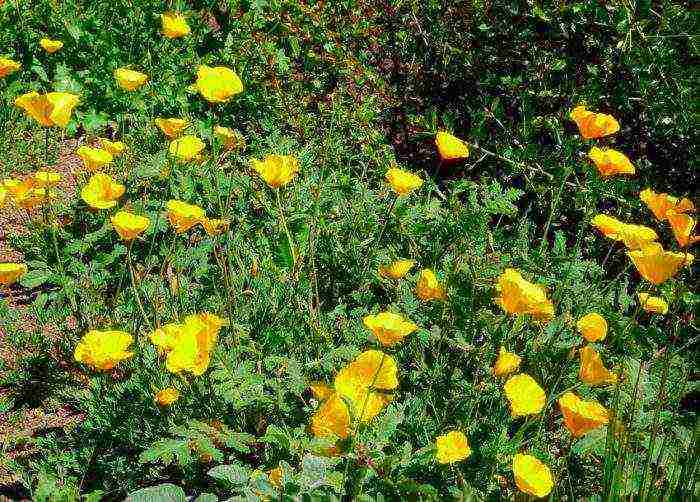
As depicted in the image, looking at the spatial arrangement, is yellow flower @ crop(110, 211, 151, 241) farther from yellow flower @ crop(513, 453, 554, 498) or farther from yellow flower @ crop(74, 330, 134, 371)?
yellow flower @ crop(513, 453, 554, 498)

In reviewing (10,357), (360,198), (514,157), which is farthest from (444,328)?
(10,357)

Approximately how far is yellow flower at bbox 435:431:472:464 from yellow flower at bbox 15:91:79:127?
1380 millimetres

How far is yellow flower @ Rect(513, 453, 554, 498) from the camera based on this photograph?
1673mm

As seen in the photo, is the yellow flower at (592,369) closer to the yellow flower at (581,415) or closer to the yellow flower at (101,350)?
the yellow flower at (581,415)

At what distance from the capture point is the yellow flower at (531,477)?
1.67 metres

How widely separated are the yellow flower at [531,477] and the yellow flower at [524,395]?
0.14m

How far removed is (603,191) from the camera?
311cm

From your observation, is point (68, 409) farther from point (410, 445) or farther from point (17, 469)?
point (410, 445)

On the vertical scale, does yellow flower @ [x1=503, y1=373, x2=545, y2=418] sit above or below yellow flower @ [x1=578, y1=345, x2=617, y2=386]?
below

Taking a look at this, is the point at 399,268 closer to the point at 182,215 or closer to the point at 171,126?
the point at 182,215

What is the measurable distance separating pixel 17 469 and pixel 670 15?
2.72 m

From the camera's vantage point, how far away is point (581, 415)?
1767mm

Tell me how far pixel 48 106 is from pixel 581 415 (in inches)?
63.7

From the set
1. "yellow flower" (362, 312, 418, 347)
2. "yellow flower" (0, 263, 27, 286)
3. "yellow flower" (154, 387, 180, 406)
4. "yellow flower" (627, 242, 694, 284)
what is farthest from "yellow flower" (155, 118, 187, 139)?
"yellow flower" (627, 242, 694, 284)
